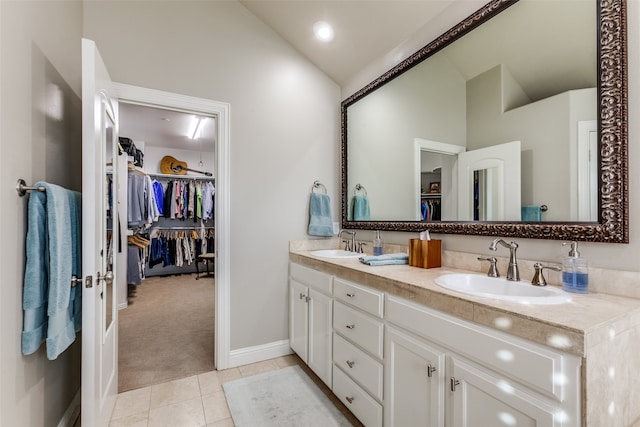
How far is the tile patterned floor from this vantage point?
176cm

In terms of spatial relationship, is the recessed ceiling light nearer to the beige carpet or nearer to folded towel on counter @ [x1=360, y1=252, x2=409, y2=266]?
folded towel on counter @ [x1=360, y1=252, x2=409, y2=266]

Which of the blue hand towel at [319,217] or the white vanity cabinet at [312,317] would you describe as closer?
the white vanity cabinet at [312,317]

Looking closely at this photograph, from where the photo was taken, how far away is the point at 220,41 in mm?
2361

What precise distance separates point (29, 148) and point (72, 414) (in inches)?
59.6

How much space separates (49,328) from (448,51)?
2437 millimetres

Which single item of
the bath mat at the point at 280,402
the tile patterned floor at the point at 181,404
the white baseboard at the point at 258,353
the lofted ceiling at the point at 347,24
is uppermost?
the lofted ceiling at the point at 347,24

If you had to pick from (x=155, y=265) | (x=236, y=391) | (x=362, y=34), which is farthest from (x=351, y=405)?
(x=155, y=265)

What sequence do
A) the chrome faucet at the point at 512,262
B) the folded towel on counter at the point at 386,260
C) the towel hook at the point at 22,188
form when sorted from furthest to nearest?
1. the folded towel on counter at the point at 386,260
2. the chrome faucet at the point at 512,262
3. the towel hook at the point at 22,188

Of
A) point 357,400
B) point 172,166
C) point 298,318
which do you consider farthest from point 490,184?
point 172,166

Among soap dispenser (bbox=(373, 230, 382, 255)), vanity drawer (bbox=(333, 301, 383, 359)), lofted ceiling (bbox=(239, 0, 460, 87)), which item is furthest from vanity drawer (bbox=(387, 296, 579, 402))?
lofted ceiling (bbox=(239, 0, 460, 87))

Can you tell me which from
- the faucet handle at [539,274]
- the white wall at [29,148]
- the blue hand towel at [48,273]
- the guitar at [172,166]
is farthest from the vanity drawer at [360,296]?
the guitar at [172,166]

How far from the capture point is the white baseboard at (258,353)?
240 cm

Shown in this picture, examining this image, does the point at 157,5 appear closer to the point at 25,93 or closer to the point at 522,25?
the point at 25,93

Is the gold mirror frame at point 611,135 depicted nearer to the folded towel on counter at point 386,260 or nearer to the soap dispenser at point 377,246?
the folded towel on counter at point 386,260
